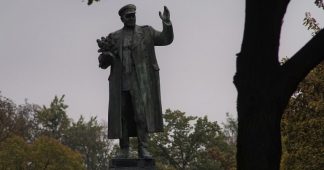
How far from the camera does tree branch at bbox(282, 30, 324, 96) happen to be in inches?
316

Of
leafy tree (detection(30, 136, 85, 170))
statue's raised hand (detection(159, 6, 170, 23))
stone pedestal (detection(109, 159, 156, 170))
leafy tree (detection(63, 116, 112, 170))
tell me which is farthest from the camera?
leafy tree (detection(63, 116, 112, 170))

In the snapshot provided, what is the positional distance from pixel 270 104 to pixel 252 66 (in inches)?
18.4

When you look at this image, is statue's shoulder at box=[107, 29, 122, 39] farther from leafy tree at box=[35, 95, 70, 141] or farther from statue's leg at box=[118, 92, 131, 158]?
leafy tree at box=[35, 95, 70, 141]

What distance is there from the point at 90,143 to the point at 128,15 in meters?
61.6

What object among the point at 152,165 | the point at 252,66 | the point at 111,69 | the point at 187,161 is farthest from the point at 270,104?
the point at 187,161

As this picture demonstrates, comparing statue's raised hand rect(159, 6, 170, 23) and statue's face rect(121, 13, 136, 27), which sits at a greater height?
statue's face rect(121, 13, 136, 27)

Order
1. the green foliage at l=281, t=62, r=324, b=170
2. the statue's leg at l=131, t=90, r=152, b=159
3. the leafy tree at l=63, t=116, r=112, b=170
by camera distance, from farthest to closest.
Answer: the leafy tree at l=63, t=116, r=112, b=170, the green foliage at l=281, t=62, r=324, b=170, the statue's leg at l=131, t=90, r=152, b=159

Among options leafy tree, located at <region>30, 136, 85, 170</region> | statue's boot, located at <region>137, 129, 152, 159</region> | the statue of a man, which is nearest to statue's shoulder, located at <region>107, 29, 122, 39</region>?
the statue of a man

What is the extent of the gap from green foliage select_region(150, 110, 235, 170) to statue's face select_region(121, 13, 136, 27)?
3984cm

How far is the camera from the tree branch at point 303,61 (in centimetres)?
804

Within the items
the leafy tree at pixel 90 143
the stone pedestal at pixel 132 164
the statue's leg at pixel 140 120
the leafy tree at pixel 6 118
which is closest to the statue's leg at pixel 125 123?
the statue's leg at pixel 140 120

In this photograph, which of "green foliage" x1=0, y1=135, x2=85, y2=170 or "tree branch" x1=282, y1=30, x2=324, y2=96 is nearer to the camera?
"tree branch" x1=282, y1=30, x2=324, y2=96

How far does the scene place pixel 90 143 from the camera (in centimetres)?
7250

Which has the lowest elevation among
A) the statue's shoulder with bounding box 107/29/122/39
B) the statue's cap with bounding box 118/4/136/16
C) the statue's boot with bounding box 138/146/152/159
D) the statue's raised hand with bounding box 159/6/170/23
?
the statue's boot with bounding box 138/146/152/159
